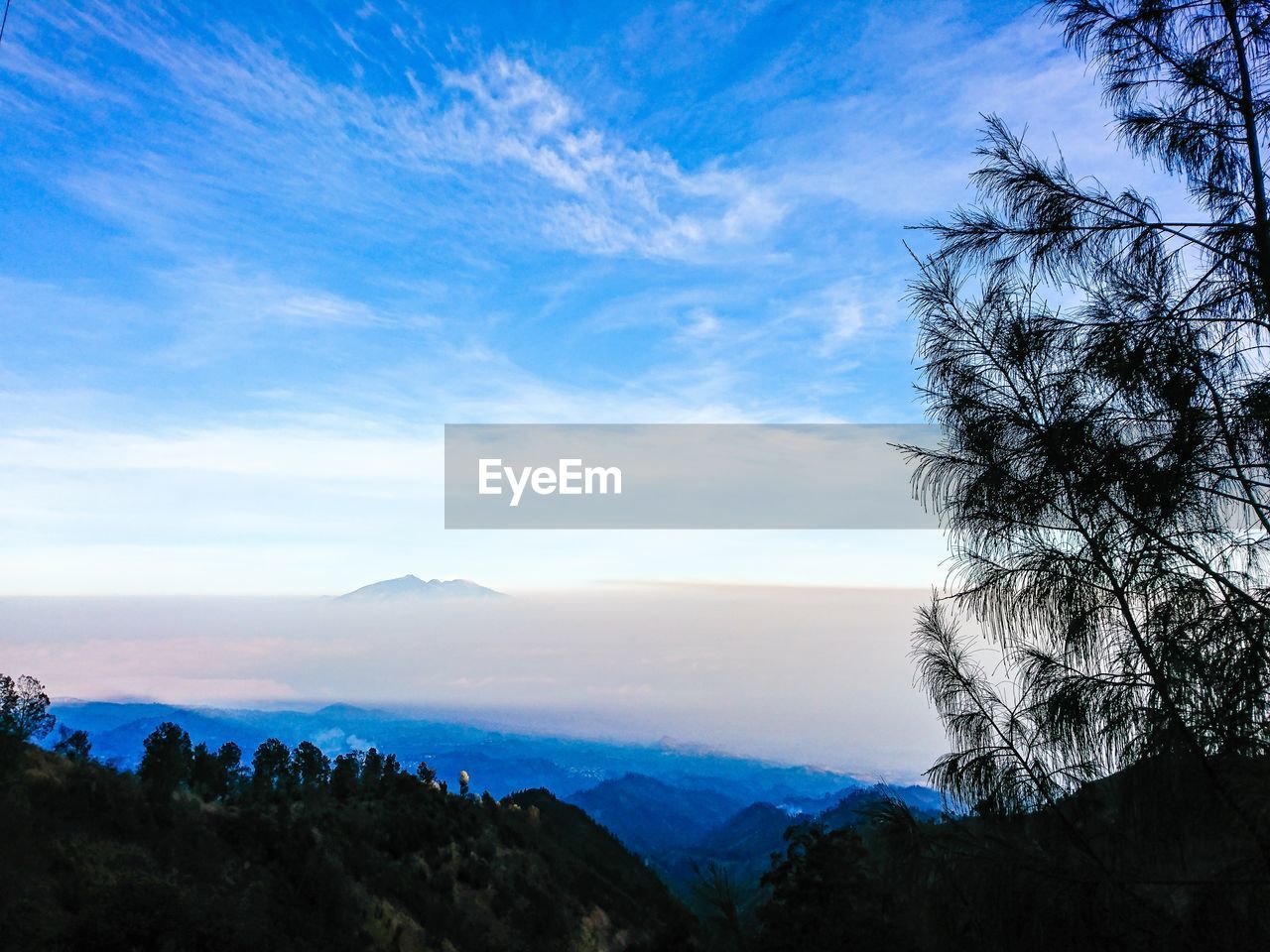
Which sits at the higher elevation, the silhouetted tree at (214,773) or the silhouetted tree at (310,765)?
the silhouetted tree at (214,773)

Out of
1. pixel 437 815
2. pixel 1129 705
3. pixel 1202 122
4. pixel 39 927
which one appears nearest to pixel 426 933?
pixel 437 815

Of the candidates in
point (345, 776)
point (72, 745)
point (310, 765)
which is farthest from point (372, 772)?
point (72, 745)

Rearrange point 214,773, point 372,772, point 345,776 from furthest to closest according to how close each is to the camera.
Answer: point 372,772 < point 345,776 < point 214,773

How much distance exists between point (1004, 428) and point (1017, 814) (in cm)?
287

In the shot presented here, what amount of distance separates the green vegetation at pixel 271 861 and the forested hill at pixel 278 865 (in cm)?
5

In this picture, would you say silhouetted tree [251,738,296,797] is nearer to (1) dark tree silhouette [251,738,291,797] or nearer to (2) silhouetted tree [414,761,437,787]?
(1) dark tree silhouette [251,738,291,797]

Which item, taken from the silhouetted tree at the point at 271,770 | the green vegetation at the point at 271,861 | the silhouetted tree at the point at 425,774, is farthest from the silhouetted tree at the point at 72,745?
the silhouetted tree at the point at 425,774

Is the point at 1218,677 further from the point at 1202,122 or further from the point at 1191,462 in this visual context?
the point at 1202,122

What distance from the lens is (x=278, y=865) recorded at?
1930cm

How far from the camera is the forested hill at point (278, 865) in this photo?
13.2 m

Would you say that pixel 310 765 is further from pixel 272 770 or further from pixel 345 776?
pixel 272 770

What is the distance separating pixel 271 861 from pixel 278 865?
197 mm

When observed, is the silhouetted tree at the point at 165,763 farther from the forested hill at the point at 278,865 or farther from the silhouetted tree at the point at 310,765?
the silhouetted tree at the point at 310,765

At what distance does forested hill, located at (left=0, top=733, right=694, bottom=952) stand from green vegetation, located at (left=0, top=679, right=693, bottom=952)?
0.05 m
